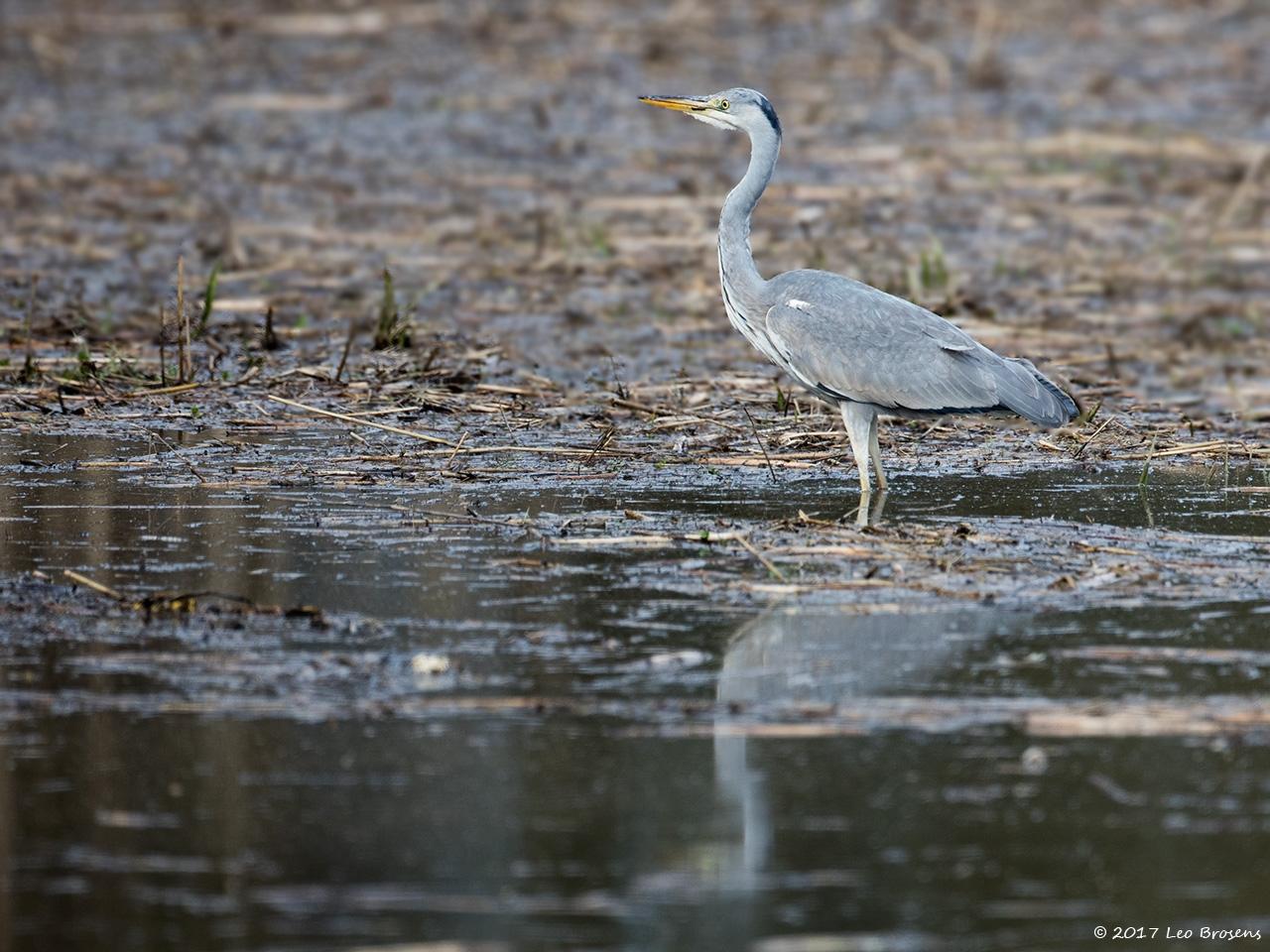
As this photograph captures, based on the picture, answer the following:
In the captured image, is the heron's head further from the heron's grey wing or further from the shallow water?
the shallow water

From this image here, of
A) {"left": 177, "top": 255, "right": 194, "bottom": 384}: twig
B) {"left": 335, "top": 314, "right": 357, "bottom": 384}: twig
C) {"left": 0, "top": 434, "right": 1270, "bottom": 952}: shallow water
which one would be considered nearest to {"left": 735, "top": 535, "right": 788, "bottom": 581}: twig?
{"left": 0, "top": 434, "right": 1270, "bottom": 952}: shallow water

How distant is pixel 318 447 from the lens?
9.76 meters

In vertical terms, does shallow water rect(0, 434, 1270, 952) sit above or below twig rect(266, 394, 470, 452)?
below

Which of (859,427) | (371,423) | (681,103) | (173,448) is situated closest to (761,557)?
(859,427)

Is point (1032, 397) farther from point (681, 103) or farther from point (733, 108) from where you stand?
point (681, 103)

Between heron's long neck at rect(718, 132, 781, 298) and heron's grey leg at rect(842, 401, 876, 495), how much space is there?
29.0 inches

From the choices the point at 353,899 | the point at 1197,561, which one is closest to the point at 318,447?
the point at 1197,561

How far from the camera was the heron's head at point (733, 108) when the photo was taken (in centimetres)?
1023

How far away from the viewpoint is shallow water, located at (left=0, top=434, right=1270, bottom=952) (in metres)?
4.59

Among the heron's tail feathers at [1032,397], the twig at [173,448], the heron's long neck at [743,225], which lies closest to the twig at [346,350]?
the twig at [173,448]

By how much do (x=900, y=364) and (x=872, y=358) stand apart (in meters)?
0.13

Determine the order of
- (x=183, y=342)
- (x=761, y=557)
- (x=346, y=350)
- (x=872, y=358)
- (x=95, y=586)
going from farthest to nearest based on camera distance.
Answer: (x=346, y=350), (x=183, y=342), (x=872, y=358), (x=761, y=557), (x=95, y=586)

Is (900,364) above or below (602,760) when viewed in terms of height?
above

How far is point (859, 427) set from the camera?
9.27 meters
